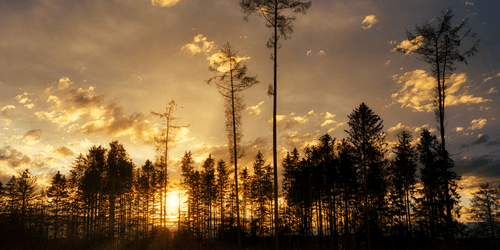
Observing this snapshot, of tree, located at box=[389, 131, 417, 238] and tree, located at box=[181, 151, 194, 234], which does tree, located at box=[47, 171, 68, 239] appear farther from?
tree, located at box=[389, 131, 417, 238]

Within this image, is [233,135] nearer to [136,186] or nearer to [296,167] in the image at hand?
[296,167]

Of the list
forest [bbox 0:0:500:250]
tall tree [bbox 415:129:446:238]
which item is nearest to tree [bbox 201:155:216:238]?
forest [bbox 0:0:500:250]

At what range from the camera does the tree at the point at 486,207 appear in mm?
40062

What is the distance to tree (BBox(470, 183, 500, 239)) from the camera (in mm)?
40062

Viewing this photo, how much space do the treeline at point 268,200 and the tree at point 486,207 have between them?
2.73ft

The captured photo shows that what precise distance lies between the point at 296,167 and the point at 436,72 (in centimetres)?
2286

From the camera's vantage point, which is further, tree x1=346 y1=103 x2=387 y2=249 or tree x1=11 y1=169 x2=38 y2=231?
tree x1=11 y1=169 x2=38 y2=231

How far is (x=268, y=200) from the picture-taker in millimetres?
43062

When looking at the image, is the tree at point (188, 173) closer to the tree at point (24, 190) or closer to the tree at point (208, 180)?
the tree at point (208, 180)

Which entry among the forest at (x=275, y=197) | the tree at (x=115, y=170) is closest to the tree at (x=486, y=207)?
the forest at (x=275, y=197)

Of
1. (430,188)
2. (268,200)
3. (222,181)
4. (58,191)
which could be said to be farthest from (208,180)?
(430,188)

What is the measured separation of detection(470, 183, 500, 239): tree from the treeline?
0.83 m

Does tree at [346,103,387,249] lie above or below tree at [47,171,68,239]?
above

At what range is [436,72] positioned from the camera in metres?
20.8
